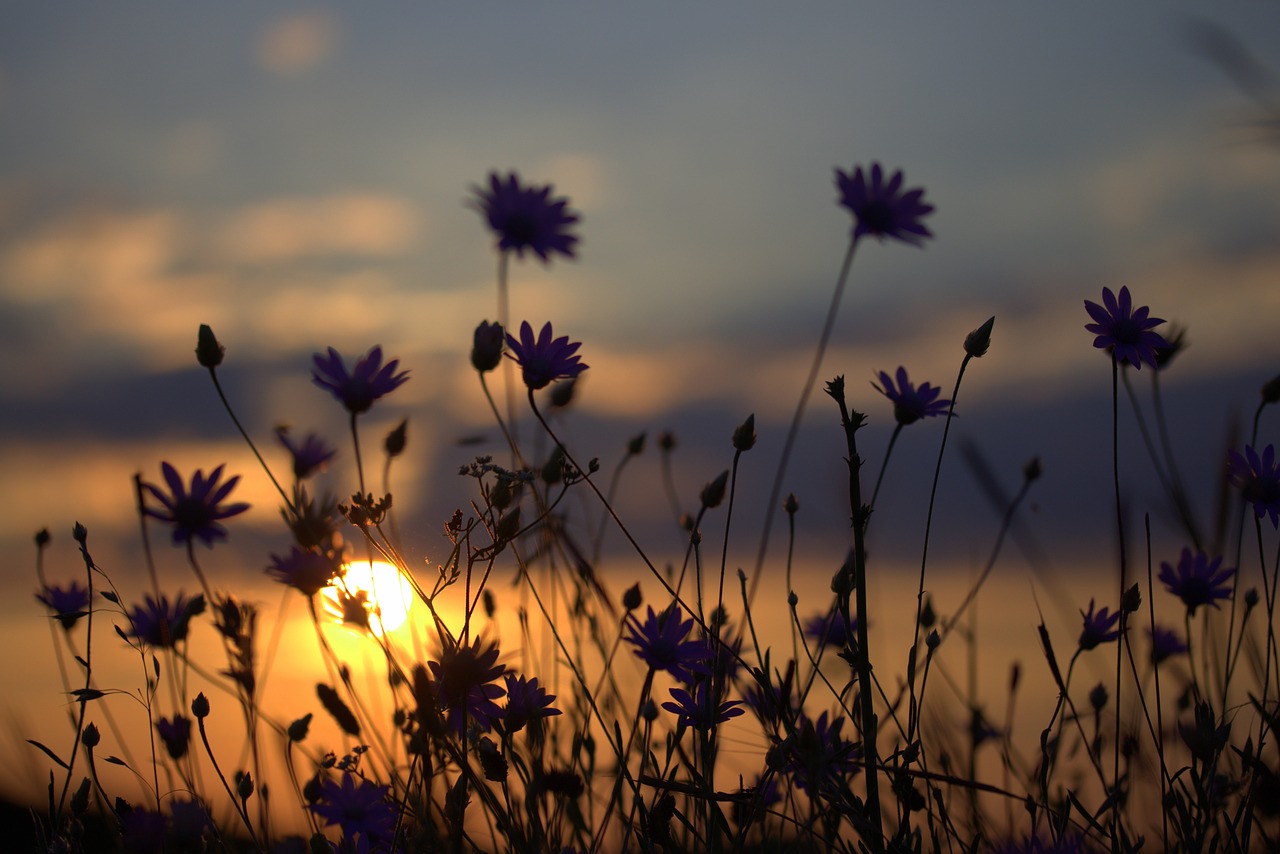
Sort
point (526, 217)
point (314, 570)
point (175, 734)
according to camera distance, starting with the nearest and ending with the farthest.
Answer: point (314, 570)
point (175, 734)
point (526, 217)

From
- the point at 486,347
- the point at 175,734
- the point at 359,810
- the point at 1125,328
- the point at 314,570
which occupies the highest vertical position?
the point at 1125,328

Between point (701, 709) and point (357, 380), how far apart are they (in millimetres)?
873

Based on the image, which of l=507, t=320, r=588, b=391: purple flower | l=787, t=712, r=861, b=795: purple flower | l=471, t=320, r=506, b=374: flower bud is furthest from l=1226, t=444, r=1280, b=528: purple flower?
l=471, t=320, r=506, b=374: flower bud

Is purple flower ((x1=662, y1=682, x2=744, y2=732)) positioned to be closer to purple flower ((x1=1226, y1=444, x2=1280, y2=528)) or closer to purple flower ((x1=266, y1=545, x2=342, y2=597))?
purple flower ((x1=266, y1=545, x2=342, y2=597))

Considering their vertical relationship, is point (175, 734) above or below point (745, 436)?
below

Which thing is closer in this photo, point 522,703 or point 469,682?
point 469,682

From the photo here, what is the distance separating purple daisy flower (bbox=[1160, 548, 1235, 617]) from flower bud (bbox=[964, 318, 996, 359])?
834 mm

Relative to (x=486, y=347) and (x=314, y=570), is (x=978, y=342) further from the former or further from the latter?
(x=314, y=570)

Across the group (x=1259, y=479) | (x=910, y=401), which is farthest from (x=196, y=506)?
(x=1259, y=479)

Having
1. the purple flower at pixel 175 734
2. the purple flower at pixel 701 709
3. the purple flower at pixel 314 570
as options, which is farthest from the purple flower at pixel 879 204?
the purple flower at pixel 175 734

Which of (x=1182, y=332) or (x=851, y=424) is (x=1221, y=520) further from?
(x=1182, y=332)

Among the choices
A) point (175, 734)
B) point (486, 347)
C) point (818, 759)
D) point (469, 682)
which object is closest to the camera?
point (818, 759)

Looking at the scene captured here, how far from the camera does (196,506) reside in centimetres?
187

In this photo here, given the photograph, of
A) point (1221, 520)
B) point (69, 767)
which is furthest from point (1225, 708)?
point (69, 767)
